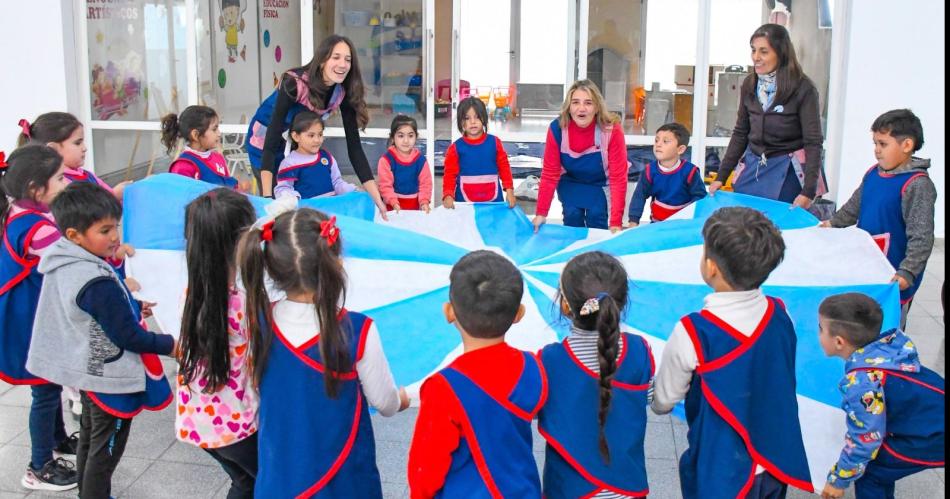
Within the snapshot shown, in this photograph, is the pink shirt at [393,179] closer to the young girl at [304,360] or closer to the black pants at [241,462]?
the black pants at [241,462]

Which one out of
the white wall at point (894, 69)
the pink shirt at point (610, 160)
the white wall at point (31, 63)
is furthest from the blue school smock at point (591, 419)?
the white wall at point (31, 63)

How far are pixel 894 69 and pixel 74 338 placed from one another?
5.06 meters

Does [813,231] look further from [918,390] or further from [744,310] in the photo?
[744,310]

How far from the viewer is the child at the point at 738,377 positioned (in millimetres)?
1956

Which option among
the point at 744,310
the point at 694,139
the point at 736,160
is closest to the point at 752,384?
the point at 744,310

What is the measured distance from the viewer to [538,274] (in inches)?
134

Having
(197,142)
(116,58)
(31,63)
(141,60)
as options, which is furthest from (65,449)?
(141,60)

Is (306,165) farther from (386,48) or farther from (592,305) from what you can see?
(386,48)

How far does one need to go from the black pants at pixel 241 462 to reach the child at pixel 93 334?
0.34 meters

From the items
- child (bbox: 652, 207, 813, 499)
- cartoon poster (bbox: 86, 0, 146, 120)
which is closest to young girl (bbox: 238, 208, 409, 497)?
child (bbox: 652, 207, 813, 499)

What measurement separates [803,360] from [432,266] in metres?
1.32

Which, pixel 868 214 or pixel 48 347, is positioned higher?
pixel 868 214

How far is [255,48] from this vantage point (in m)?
8.46

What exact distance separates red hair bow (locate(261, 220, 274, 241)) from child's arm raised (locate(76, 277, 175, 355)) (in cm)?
60
